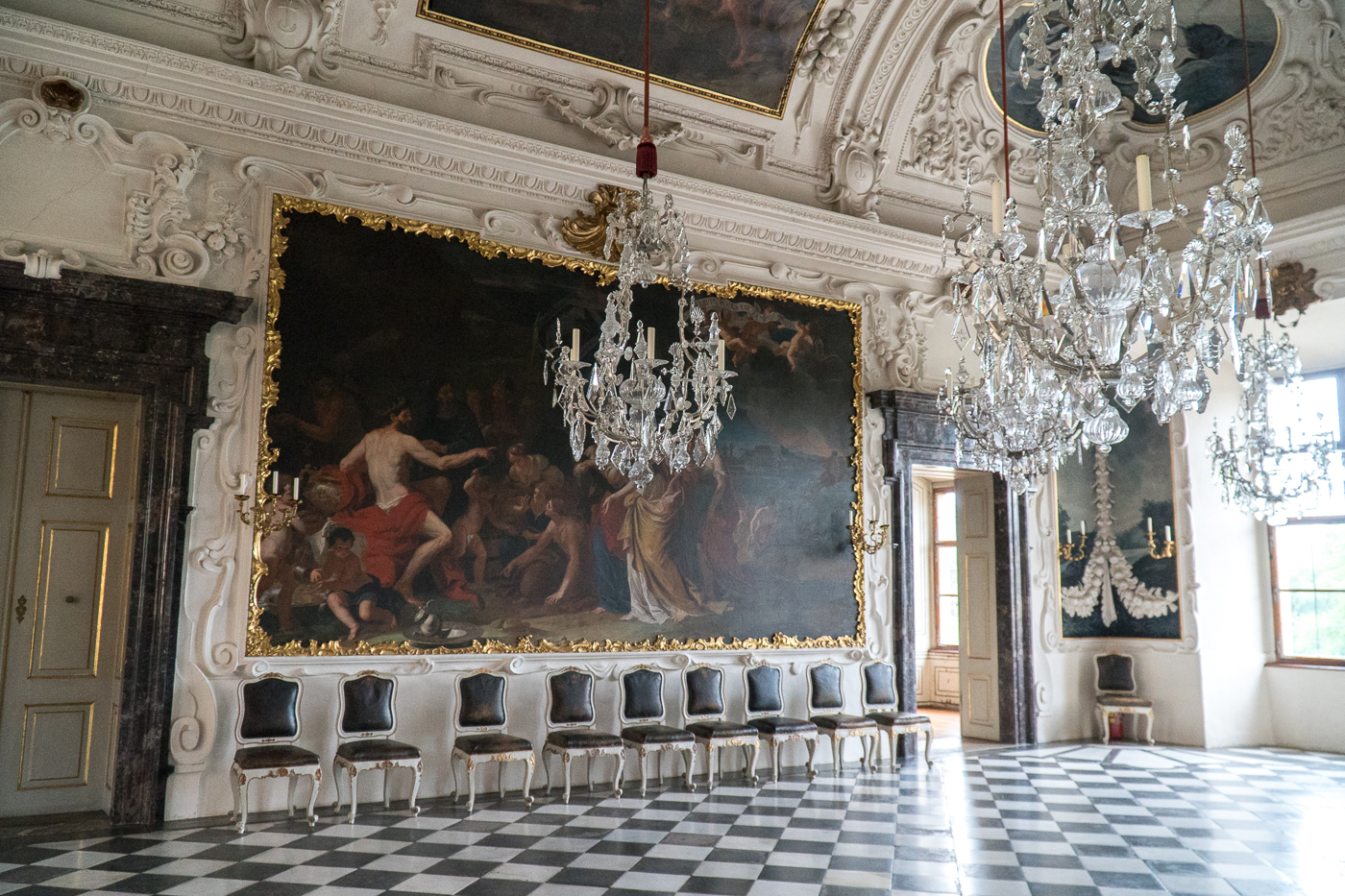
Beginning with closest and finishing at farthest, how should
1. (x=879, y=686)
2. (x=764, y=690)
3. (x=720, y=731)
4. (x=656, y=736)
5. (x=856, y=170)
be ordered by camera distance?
(x=656, y=736), (x=720, y=731), (x=764, y=690), (x=879, y=686), (x=856, y=170)

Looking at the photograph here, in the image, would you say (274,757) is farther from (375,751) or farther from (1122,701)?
(1122,701)

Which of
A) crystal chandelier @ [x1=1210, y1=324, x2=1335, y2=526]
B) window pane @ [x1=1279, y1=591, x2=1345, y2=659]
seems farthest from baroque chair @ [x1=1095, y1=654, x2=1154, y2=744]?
crystal chandelier @ [x1=1210, y1=324, x2=1335, y2=526]

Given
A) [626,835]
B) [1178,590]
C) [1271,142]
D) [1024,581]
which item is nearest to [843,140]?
[1271,142]

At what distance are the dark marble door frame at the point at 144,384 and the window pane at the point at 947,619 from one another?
11.4 m

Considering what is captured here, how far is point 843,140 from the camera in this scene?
409 inches

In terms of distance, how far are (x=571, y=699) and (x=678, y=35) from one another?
20.0 ft

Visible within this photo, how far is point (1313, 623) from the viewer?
11570mm

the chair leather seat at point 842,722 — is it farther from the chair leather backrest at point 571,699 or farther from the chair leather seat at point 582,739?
the chair leather backrest at point 571,699

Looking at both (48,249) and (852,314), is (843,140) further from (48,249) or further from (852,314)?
(48,249)

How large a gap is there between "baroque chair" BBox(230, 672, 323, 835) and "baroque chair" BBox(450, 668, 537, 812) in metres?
1.07

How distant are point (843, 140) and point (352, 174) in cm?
509

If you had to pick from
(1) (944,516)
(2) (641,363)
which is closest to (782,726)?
(2) (641,363)

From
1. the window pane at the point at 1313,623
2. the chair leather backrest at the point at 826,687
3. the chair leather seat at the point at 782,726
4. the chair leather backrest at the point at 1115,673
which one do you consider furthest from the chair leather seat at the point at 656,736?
the window pane at the point at 1313,623

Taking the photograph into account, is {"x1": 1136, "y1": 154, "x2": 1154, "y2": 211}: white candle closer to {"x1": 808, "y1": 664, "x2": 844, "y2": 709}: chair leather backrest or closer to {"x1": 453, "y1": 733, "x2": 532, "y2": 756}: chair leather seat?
{"x1": 453, "y1": 733, "x2": 532, "y2": 756}: chair leather seat
